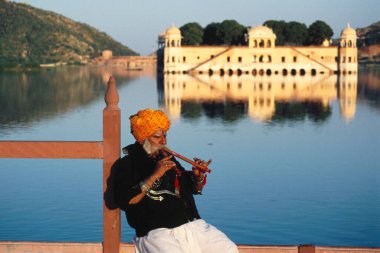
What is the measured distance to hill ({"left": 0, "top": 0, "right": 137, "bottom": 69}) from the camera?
9931 cm

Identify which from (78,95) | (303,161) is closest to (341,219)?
(303,161)

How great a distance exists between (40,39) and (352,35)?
57.4m

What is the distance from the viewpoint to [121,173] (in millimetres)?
4035

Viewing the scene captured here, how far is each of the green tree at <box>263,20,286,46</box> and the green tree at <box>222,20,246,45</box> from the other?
2614 millimetres

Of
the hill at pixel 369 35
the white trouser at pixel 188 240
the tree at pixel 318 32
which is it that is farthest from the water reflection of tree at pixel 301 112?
the hill at pixel 369 35

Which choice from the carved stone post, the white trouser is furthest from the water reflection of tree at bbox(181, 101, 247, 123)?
the white trouser

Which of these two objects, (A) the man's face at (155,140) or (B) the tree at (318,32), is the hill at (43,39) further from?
(A) the man's face at (155,140)

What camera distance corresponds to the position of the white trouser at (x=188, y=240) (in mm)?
3859

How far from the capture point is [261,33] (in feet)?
204

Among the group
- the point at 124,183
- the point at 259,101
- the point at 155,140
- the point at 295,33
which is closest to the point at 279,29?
the point at 295,33

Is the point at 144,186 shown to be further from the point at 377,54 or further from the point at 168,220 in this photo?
the point at 377,54

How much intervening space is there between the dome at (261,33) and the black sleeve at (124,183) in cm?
5864

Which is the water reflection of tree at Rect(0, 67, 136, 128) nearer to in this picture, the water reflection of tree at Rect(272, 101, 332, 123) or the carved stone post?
the water reflection of tree at Rect(272, 101, 332, 123)

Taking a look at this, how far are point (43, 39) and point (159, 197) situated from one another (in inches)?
4285
